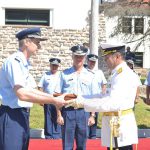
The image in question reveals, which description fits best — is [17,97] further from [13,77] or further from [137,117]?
[137,117]

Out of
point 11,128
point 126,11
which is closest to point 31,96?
point 11,128

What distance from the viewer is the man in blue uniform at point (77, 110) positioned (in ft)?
25.1

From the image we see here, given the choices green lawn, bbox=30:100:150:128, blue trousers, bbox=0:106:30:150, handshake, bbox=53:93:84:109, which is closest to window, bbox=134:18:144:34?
green lawn, bbox=30:100:150:128

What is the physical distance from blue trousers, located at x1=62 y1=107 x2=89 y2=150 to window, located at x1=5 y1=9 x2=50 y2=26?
18.7 m

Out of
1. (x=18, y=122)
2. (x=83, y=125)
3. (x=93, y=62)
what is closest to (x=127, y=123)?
(x=18, y=122)

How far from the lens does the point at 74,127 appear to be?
303 inches

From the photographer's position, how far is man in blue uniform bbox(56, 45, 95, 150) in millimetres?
7656

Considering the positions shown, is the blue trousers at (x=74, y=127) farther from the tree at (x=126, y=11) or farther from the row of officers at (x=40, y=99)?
the tree at (x=126, y=11)

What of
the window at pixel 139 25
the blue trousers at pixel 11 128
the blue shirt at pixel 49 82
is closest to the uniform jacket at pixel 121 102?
the blue trousers at pixel 11 128

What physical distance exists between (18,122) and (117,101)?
1015mm

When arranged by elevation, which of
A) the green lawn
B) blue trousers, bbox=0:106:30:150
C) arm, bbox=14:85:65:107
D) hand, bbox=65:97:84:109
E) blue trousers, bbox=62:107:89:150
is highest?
arm, bbox=14:85:65:107

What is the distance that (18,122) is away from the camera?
5.48 meters

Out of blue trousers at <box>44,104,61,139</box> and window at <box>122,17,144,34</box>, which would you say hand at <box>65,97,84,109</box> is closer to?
blue trousers at <box>44,104,61,139</box>

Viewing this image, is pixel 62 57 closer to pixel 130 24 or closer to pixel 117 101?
pixel 130 24
